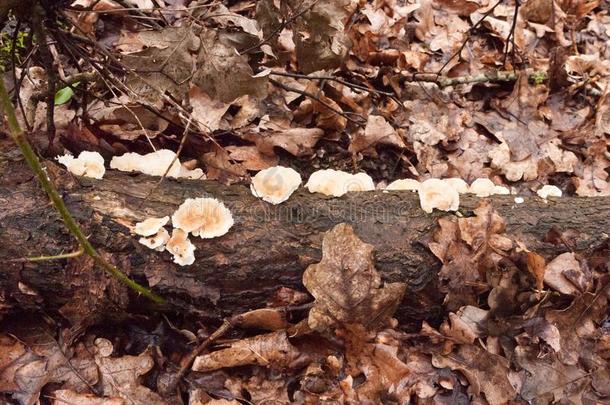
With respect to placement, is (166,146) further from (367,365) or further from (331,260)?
(367,365)

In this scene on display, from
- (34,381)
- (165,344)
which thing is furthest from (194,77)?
(34,381)

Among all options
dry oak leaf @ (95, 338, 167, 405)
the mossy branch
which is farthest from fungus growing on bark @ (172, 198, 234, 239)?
dry oak leaf @ (95, 338, 167, 405)

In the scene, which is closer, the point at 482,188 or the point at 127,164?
the point at 127,164

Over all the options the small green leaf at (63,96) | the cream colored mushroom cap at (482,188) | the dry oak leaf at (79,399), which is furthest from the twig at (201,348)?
the small green leaf at (63,96)

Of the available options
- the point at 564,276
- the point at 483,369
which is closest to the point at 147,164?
the point at 483,369

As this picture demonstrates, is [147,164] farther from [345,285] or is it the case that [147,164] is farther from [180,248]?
[345,285]
